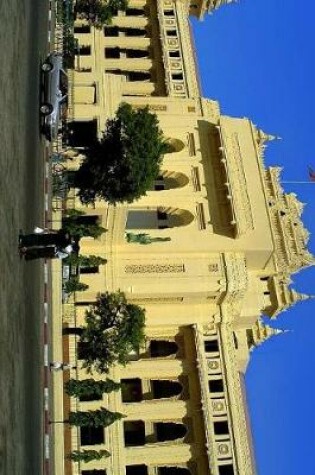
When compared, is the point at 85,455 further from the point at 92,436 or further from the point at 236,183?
the point at 236,183

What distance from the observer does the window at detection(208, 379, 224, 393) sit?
4272 centimetres

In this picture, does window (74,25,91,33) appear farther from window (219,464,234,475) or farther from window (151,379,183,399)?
window (219,464,234,475)

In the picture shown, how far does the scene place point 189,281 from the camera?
41.8 m

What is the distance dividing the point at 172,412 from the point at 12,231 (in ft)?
70.5

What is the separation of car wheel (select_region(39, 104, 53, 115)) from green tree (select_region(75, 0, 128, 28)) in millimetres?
15830

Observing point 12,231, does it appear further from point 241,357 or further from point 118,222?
point 241,357

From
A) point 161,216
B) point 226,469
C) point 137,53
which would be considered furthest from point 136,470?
point 137,53

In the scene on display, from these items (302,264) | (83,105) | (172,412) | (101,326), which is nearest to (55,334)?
(101,326)

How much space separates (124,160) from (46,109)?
5051mm

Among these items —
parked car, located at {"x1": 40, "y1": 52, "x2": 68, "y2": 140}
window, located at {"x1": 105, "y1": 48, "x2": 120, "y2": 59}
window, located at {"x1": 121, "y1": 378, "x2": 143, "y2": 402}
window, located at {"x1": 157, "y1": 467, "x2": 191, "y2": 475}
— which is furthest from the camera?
window, located at {"x1": 105, "y1": 48, "x2": 120, "y2": 59}

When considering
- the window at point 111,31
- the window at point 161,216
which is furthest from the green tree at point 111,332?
the window at point 111,31

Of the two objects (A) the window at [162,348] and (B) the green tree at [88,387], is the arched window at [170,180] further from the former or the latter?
(B) the green tree at [88,387]

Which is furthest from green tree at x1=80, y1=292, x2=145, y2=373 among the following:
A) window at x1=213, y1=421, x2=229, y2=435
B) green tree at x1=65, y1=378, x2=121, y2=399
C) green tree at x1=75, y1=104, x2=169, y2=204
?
window at x1=213, y1=421, x2=229, y2=435

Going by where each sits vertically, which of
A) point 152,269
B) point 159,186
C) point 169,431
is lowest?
point 169,431
